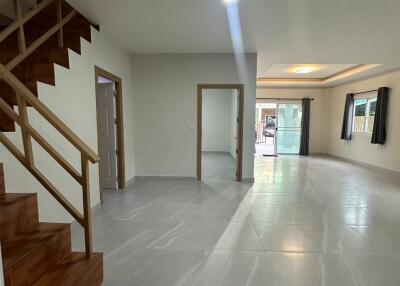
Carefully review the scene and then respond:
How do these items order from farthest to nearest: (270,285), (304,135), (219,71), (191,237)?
(304,135)
(219,71)
(191,237)
(270,285)

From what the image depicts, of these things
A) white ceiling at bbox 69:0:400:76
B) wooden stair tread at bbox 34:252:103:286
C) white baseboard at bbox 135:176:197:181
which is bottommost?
white baseboard at bbox 135:176:197:181

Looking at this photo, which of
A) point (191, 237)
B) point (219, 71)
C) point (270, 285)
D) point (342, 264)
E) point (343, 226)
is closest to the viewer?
point (270, 285)

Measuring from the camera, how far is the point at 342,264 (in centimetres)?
217

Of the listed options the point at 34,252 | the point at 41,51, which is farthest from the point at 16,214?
the point at 41,51

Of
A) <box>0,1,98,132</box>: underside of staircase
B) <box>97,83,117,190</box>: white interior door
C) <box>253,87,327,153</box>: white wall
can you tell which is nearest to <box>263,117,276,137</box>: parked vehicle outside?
<box>253,87,327,153</box>: white wall

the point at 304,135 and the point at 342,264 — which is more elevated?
the point at 304,135

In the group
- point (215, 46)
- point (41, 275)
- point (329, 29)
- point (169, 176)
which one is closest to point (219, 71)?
point (215, 46)

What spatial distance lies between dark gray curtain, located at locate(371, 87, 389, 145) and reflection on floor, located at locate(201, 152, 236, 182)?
147 inches

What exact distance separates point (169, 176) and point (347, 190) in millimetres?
3484

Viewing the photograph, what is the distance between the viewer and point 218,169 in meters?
6.16

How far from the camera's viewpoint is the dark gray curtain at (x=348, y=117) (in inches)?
290

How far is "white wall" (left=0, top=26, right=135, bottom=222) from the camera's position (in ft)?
7.00

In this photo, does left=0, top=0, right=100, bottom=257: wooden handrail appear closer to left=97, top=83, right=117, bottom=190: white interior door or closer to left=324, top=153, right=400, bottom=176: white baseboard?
left=97, top=83, right=117, bottom=190: white interior door

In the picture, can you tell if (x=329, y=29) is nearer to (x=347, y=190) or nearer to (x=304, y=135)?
(x=347, y=190)
